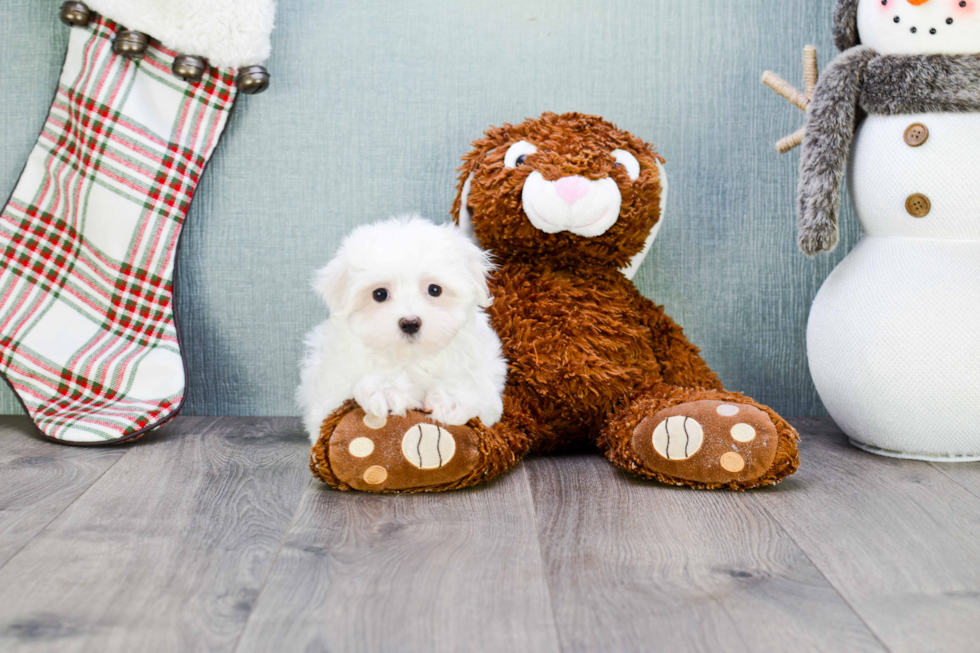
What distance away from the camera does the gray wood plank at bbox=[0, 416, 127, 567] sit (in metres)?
0.87

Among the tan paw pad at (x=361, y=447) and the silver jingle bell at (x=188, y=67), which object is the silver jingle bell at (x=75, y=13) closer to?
the silver jingle bell at (x=188, y=67)

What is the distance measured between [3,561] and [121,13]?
0.87 metres

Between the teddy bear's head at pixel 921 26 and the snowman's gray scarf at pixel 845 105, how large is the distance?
0.6 inches

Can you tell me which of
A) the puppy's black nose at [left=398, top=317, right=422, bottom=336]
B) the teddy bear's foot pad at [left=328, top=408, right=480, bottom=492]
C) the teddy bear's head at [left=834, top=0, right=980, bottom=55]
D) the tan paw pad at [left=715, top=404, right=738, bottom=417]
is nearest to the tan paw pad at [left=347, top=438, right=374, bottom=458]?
the teddy bear's foot pad at [left=328, top=408, right=480, bottom=492]

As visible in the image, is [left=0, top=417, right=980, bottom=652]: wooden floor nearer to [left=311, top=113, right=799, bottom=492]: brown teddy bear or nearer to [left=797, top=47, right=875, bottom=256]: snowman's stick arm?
[left=311, top=113, right=799, bottom=492]: brown teddy bear

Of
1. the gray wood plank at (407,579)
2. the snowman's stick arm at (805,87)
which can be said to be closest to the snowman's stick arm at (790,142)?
the snowman's stick arm at (805,87)

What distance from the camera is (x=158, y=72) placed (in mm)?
1314

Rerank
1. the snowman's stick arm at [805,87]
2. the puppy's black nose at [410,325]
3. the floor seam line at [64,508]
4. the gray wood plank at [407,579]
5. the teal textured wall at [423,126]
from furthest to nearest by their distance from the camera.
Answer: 1. the teal textured wall at [423,126]
2. the snowman's stick arm at [805,87]
3. the puppy's black nose at [410,325]
4. the floor seam line at [64,508]
5. the gray wood plank at [407,579]

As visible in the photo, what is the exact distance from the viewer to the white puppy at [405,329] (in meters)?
0.96

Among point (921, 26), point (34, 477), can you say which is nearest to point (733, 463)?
point (921, 26)

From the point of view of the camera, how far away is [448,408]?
100 centimetres

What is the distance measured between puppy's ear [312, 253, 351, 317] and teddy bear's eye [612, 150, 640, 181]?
0.43m

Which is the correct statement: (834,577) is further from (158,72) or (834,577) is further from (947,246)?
(158,72)

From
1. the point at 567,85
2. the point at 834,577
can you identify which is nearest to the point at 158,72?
the point at 567,85
